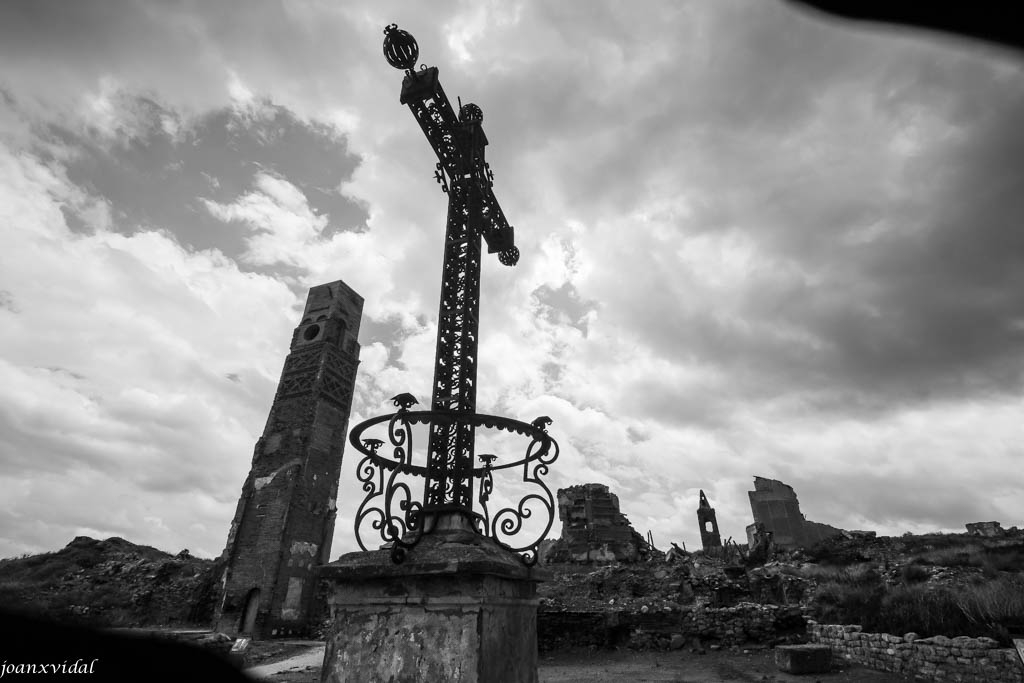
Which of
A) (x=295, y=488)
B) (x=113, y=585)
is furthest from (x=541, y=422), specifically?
(x=113, y=585)

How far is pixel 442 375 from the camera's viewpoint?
411 centimetres

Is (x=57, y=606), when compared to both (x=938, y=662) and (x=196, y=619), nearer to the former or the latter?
(x=196, y=619)

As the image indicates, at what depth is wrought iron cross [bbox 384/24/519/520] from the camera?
3631 millimetres

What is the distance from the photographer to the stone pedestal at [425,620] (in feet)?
8.46

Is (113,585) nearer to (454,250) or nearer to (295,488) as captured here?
(295,488)

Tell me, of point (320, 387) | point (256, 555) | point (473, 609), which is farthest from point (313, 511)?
point (473, 609)

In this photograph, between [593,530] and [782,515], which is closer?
[593,530]

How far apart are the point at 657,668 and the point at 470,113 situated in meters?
13.1

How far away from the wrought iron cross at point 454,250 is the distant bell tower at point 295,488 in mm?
12874

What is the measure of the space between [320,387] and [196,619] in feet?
28.8

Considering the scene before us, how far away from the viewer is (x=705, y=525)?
37094 millimetres

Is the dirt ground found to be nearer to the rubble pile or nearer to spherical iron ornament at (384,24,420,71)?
the rubble pile

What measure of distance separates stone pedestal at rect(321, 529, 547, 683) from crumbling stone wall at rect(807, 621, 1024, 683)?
9.66 metres

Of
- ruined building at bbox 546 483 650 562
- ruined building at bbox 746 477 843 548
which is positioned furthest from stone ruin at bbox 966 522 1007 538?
ruined building at bbox 546 483 650 562
